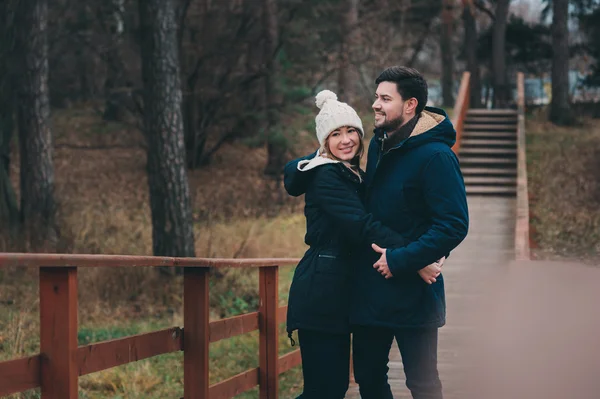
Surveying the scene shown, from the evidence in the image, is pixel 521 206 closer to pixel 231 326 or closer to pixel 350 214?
A: pixel 231 326

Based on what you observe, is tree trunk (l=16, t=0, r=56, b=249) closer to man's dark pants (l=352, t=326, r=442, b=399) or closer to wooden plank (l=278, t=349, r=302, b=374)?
wooden plank (l=278, t=349, r=302, b=374)

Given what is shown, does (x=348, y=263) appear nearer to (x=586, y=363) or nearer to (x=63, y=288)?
(x=63, y=288)

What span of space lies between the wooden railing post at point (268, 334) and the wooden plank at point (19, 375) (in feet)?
10.1

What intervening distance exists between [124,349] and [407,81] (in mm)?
1728

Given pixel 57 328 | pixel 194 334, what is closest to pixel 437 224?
pixel 57 328

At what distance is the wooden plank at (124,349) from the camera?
4156 mm

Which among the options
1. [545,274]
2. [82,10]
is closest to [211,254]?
[545,274]

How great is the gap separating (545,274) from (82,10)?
17.5 m

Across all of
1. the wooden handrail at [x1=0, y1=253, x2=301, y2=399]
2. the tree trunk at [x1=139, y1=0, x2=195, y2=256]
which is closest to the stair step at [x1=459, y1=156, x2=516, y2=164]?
the tree trunk at [x1=139, y1=0, x2=195, y2=256]

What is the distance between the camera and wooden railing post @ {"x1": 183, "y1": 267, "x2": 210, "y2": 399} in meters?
5.37

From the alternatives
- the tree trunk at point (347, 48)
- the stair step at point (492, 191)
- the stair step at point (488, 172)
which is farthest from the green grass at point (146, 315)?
the tree trunk at point (347, 48)

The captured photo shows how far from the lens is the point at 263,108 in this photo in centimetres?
2364

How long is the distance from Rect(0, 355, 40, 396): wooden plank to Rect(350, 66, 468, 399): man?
4.39 feet

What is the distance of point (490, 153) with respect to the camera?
22312 millimetres
